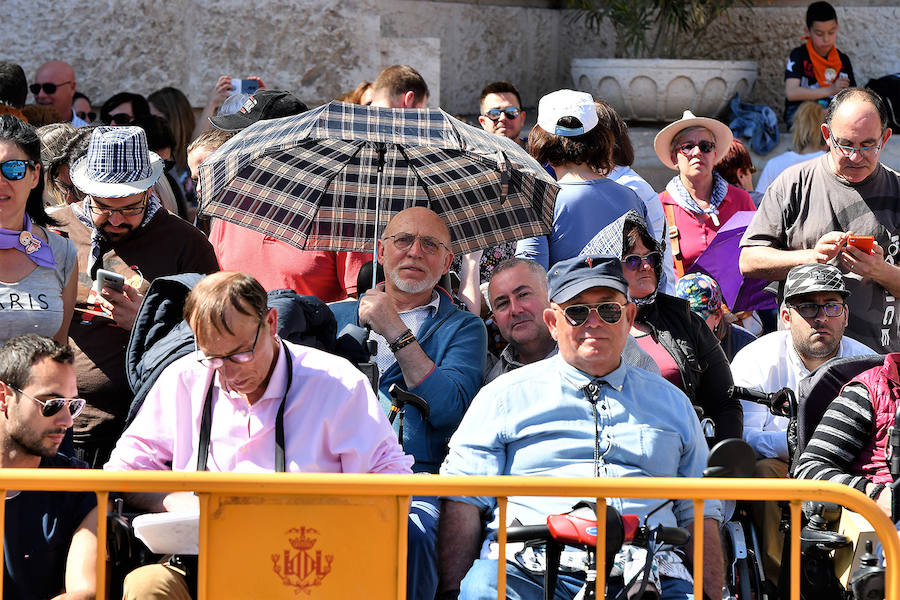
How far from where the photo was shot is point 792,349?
540 centimetres

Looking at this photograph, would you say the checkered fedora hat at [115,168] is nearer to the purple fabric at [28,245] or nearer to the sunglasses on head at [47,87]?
the purple fabric at [28,245]

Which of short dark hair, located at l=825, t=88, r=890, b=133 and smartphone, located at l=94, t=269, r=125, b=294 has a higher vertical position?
short dark hair, located at l=825, t=88, r=890, b=133

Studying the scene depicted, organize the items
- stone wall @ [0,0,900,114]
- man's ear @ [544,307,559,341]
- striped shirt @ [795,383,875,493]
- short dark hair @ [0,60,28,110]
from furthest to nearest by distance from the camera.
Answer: stone wall @ [0,0,900,114], short dark hair @ [0,60,28,110], striped shirt @ [795,383,875,493], man's ear @ [544,307,559,341]

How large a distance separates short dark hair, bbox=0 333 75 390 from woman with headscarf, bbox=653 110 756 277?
11.9ft

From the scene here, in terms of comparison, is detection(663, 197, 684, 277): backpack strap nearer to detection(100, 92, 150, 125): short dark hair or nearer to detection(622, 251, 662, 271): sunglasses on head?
detection(622, 251, 662, 271): sunglasses on head

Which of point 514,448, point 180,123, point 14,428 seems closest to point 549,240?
point 514,448

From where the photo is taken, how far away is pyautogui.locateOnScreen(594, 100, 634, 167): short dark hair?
596 centimetres

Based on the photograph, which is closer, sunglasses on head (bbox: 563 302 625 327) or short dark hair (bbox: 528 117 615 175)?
sunglasses on head (bbox: 563 302 625 327)

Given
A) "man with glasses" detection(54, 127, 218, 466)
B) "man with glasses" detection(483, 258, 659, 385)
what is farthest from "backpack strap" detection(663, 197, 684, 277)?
"man with glasses" detection(54, 127, 218, 466)

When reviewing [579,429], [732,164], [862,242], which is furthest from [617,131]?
[579,429]

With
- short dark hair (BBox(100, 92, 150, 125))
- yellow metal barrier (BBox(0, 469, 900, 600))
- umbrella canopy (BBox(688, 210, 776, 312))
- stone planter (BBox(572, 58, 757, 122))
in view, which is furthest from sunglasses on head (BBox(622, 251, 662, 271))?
stone planter (BBox(572, 58, 757, 122))

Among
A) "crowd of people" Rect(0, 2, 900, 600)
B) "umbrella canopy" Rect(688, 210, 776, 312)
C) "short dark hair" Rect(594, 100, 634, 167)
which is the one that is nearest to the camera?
"crowd of people" Rect(0, 2, 900, 600)

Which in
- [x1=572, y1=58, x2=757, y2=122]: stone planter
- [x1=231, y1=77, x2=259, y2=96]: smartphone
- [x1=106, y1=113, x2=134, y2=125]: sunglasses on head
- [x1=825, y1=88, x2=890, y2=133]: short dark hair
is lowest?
[x1=106, y1=113, x2=134, y2=125]: sunglasses on head

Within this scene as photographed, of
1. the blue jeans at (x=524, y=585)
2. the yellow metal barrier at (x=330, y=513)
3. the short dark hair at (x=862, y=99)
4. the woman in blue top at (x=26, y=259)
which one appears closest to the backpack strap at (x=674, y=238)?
the short dark hair at (x=862, y=99)
